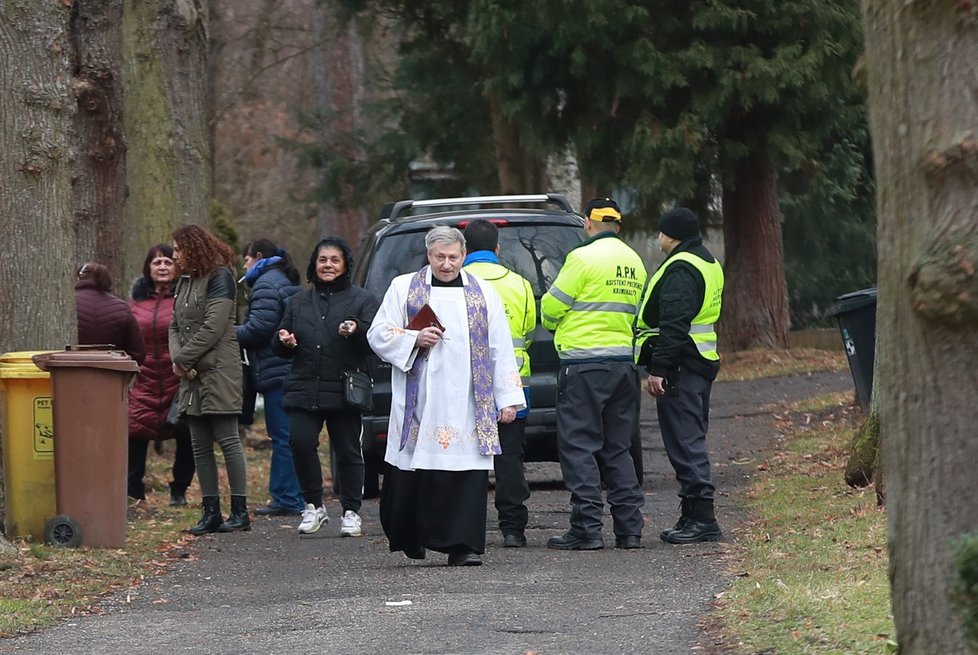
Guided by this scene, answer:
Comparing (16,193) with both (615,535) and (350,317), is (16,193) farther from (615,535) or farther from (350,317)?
(615,535)

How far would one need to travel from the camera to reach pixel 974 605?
A: 4156 mm

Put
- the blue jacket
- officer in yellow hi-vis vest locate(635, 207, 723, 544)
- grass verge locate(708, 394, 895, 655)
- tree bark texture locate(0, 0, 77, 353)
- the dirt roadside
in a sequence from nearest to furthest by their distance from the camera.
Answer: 1. grass verge locate(708, 394, 895, 655)
2. the dirt roadside
3. officer in yellow hi-vis vest locate(635, 207, 723, 544)
4. tree bark texture locate(0, 0, 77, 353)
5. the blue jacket

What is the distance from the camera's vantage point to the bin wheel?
31.9 ft

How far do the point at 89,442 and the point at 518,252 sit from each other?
3.35m

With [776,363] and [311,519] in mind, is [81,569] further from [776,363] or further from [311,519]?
[776,363]

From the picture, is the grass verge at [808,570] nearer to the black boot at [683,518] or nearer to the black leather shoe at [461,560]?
the black boot at [683,518]

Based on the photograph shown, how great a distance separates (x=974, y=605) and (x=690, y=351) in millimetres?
5369

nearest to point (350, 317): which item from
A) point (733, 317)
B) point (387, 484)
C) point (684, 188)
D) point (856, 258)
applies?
point (387, 484)

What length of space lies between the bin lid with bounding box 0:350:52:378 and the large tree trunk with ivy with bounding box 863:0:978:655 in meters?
6.18

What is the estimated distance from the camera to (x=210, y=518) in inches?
430

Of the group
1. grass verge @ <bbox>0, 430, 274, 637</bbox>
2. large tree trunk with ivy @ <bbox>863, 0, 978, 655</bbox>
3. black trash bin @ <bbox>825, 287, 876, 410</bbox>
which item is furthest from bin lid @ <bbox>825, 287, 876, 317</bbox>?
large tree trunk with ivy @ <bbox>863, 0, 978, 655</bbox>

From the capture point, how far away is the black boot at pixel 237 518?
11.0 meters

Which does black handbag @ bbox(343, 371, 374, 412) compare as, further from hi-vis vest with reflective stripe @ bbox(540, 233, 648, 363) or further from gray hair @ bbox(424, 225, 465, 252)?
gray hair @ bbox(424, 225, 465, 252)

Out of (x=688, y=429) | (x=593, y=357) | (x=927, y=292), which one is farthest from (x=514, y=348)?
(x=927, y=292)
